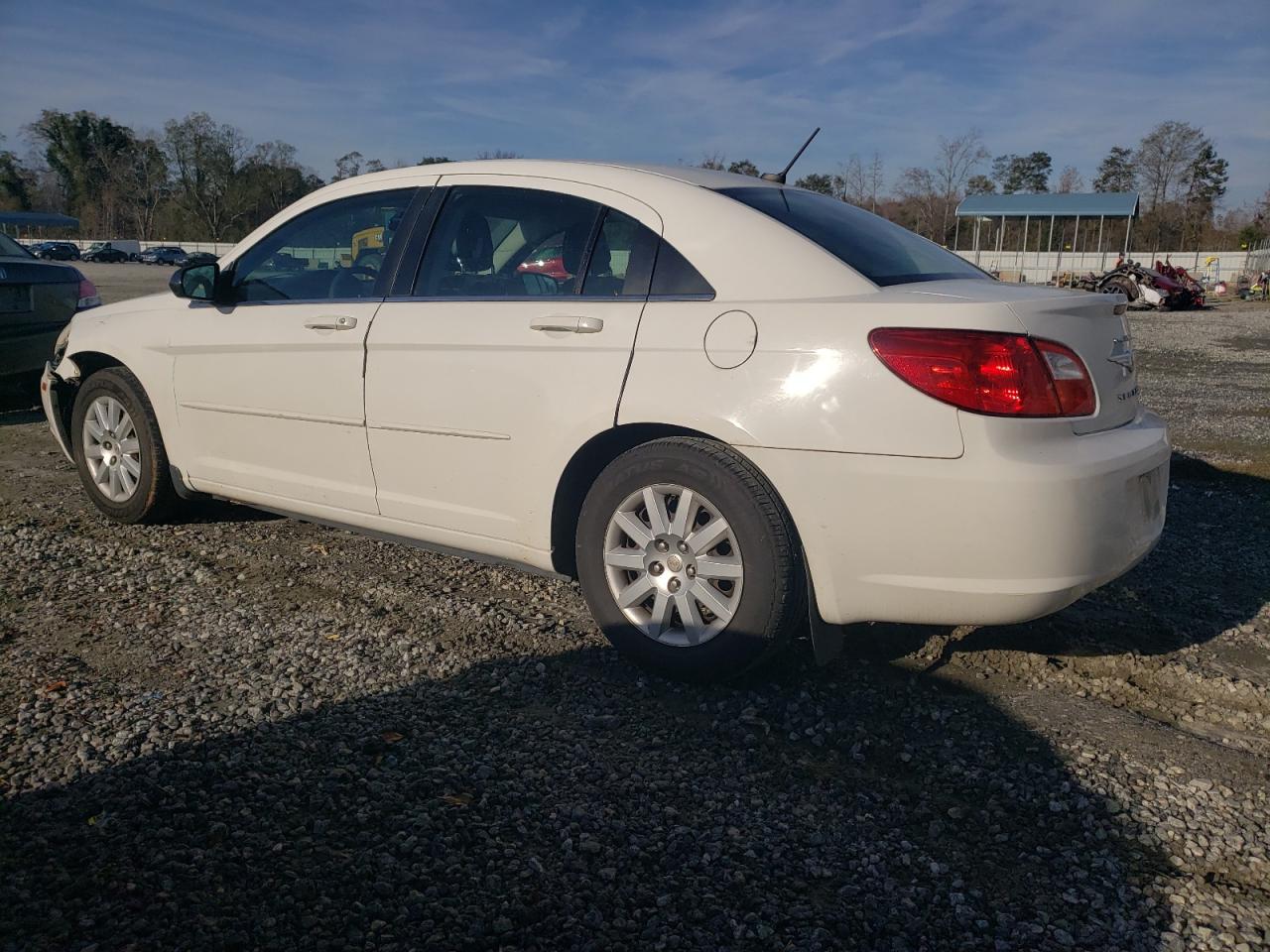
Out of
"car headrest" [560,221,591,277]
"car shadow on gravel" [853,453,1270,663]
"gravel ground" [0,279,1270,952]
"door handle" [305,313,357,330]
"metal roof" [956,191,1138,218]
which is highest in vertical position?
"metal roof" [956,191,1138,218]

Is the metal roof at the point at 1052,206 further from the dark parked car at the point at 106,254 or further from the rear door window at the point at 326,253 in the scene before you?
the dark parked car at the point at 106,254

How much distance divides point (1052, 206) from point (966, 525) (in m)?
48.1

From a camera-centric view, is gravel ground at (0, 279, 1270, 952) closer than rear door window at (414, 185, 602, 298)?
Yes

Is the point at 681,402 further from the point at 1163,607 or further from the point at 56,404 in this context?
the point at 56,404

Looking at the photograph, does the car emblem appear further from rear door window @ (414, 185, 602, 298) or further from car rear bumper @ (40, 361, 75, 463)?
car rear bumper @ (40, 361, 75, 463)

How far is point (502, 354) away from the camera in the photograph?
3.75m

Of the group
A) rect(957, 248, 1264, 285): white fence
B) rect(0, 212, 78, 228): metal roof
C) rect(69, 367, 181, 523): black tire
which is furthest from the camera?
rect(0, 212, 78, 228): metal roof

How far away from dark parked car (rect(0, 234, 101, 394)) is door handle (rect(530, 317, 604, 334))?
6578mm

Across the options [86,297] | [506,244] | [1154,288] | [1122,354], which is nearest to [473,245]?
[506,244]

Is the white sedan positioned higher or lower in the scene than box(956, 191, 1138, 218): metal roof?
lower

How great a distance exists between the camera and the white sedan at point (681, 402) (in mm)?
2986

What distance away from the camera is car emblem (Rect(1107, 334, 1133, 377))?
3372 millimetres

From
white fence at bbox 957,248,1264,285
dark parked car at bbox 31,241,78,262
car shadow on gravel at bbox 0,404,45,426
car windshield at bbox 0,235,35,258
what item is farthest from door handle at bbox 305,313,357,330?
dark parked car at bbox 31,241,78,262

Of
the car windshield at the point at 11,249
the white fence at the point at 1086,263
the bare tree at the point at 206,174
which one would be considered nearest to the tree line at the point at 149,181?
the bare tree at the point at 206,174
